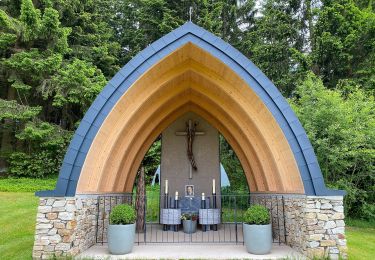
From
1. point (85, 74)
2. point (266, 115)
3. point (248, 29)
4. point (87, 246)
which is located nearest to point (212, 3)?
point (248, 29)

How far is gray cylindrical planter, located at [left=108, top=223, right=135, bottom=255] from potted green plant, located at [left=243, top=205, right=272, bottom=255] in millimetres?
2583

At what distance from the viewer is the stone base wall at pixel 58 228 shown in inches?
248

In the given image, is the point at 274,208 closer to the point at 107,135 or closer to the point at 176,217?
the point at 176,217

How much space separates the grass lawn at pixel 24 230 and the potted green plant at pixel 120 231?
1724mm

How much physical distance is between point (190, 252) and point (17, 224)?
602 centimetres

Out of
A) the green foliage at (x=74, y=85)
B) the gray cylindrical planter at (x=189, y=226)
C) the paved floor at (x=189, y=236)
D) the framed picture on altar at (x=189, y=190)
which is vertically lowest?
the paved floor at (x=189, y=236)

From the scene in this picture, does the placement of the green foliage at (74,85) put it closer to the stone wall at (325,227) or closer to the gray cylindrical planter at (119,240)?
the gray cylindrical planter at (119,240)

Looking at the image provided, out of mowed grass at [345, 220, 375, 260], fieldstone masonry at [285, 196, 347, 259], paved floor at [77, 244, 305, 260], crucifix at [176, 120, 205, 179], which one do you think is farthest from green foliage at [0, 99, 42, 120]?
mowed grass at [345, 220, 375, 260]

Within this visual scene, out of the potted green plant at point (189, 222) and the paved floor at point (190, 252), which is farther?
the potted green plant at point (189, 222)

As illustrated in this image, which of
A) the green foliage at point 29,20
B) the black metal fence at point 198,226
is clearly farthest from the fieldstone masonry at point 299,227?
the green foliage at point 29,20

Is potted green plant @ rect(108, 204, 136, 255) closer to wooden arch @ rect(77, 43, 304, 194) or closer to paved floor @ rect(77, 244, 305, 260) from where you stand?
paved floor @ rect(77, 244, 305, 260)

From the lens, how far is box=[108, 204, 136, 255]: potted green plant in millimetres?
6590

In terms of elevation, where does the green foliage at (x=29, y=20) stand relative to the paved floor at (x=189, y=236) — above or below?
above

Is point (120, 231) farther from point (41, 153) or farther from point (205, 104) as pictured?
point (41, 153)
